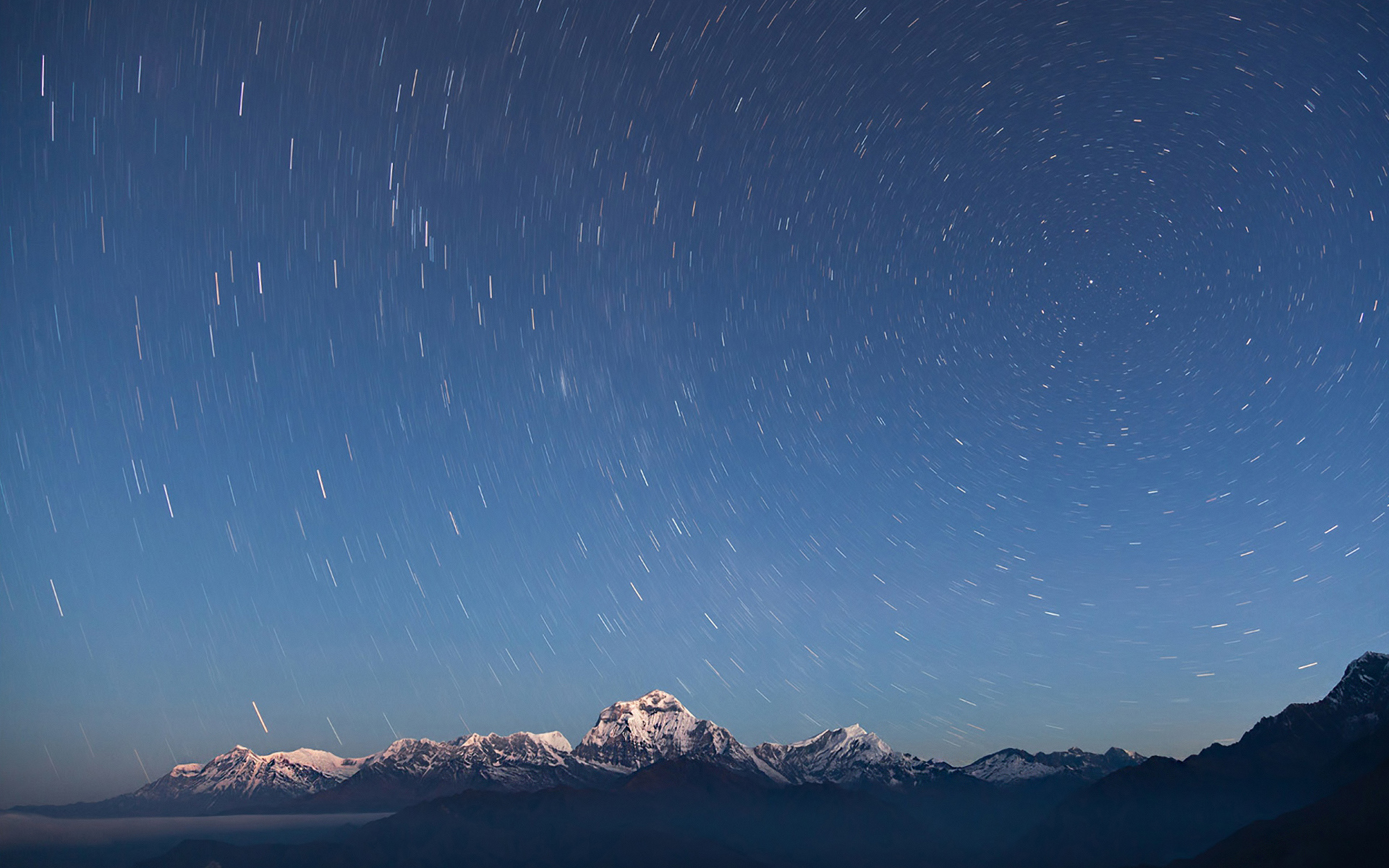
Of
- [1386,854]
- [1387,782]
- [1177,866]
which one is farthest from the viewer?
[1177,866]

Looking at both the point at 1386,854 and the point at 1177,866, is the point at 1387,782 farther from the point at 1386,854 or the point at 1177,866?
the point at 1177,866

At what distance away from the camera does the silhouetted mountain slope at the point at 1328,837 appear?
137 meters

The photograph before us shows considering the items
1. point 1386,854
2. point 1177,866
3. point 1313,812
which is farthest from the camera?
point 1177,866

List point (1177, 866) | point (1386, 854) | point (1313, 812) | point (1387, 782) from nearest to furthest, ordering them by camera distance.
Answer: point (1386, 854)
point (1387, 782)
point (1313, 812)
point (1177, 866)

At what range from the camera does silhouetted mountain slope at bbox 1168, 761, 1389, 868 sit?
137m

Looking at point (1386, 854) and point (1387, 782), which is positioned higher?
point (1387, 782)

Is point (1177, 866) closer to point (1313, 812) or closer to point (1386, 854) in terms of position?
point (1313, 812)

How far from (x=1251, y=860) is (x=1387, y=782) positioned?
2803cm

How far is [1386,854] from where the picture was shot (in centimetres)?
12925

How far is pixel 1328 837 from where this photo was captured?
477ft

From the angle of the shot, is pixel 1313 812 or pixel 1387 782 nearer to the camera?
pixel 1387 782

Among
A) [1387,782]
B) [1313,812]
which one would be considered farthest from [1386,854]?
[1313,812]

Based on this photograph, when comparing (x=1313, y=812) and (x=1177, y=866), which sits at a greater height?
(x=1313, y=812)

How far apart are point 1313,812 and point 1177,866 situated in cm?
2973
